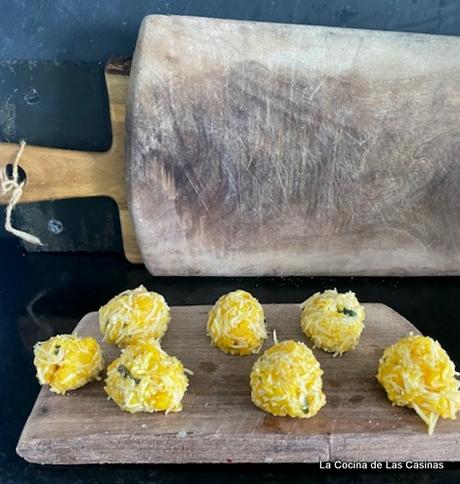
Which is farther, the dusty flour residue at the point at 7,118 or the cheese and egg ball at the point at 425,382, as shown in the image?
the dusty flour residue at the point at 7,118

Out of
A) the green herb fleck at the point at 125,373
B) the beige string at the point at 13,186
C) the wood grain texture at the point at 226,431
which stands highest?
the beige string at the point at 13,186

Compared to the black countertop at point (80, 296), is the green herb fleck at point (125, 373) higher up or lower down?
higher up

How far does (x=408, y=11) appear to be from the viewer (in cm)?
117

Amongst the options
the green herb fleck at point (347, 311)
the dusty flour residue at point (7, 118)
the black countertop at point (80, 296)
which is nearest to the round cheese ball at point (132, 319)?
the black countertop at point (80, 296)

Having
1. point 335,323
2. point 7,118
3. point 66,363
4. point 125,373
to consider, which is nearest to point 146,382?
point 125,373

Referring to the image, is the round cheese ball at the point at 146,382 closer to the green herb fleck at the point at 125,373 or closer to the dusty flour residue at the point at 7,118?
the green herb fleck at the point at 125,373

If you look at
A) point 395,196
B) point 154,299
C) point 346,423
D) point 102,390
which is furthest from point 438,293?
point 102,390

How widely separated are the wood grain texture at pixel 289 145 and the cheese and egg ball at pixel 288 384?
38 centimetres

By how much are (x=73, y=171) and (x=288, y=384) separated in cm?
64

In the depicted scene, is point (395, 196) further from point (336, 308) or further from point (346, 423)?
point (346, 423)

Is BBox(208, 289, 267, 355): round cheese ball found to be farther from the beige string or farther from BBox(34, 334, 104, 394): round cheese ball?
Answer: the beige string

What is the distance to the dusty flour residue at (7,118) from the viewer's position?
4.02 ft

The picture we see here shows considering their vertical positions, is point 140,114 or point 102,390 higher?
point 140,114

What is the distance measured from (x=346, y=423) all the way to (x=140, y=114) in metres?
0.64
